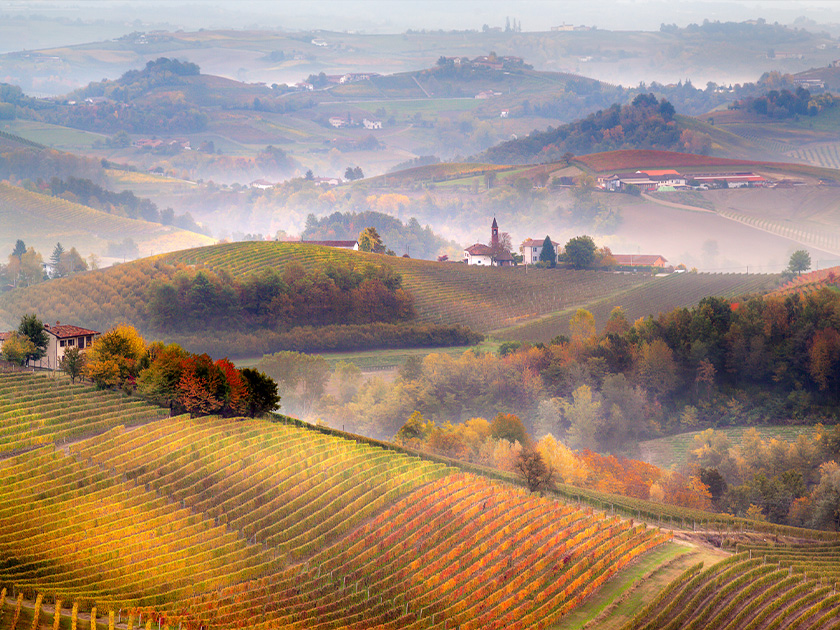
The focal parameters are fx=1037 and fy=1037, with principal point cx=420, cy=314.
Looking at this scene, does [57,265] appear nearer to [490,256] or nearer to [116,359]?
[490,256]

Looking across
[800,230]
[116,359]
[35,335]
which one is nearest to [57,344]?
[35,335]

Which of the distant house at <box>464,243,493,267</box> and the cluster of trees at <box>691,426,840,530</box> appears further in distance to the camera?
the distant house at <box>464,243,493,267</box>

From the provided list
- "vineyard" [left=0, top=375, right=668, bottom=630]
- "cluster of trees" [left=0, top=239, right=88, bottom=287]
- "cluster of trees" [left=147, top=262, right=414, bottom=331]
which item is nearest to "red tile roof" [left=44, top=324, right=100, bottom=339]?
"vineyard" [left=0, top=375, right=668, bottom=630]

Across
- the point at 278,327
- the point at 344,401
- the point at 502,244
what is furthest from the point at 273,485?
the point at 502,244

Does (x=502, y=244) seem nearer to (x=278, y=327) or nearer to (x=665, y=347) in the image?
(x=278, y=327)

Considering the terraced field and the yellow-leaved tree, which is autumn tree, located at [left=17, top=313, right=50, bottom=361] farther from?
the yellow-leaved tree

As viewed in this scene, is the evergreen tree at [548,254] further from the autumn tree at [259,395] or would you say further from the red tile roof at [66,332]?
the autumn tree at [259,395]

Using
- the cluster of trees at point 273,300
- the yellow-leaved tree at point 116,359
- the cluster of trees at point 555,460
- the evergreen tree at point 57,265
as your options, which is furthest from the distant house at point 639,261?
the yellow-leaved tree at point 116,359
